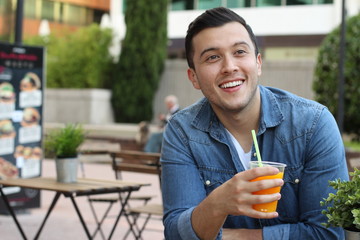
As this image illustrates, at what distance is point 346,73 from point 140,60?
11.4 meters

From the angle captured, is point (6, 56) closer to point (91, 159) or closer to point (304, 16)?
point (91, 159)

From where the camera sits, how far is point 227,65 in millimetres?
2533

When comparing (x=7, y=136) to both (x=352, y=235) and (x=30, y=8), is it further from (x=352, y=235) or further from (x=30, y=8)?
(x=30, y=8)

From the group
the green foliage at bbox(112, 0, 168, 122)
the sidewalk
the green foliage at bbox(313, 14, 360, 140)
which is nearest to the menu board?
the sidewalk

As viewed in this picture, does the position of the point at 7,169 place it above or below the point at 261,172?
below

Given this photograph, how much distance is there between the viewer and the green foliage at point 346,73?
19062mm

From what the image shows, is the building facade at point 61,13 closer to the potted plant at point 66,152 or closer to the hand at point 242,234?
the potted plant at point 66,152

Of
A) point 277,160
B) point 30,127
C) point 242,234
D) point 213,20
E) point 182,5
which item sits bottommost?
point 30,127

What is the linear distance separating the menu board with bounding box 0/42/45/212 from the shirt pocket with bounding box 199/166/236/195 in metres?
6.29

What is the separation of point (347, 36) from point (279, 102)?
1709 centimetres

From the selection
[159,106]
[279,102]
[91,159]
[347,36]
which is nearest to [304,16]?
[159,106]

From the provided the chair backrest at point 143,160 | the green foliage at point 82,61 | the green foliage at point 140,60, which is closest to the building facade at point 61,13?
the green foliage at point 82,61

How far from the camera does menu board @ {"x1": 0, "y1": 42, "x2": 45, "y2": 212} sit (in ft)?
28.7

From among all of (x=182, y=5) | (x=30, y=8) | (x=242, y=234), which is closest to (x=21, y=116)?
(x=242, y=234)
